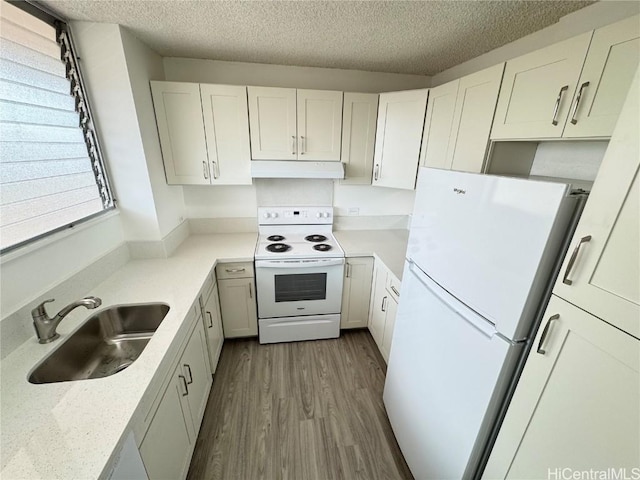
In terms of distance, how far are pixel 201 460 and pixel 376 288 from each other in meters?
1.65

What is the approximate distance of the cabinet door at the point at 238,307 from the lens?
213 cm

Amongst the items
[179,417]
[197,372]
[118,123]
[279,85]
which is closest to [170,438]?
[179,417]

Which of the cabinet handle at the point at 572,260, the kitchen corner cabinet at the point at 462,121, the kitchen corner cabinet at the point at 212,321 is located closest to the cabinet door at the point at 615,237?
the cabinet handle at the point at 572,260

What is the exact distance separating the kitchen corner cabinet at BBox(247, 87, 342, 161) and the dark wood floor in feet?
5.73

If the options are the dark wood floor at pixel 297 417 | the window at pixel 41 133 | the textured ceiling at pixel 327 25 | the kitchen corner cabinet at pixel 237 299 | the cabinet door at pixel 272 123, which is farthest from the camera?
the kitchen corner cabinet at pixel 237 299

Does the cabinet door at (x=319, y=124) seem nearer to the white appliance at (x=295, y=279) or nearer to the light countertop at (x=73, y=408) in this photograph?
the white appliance at (x=295, y=279)

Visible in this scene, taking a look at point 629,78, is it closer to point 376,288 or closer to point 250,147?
point 376,288

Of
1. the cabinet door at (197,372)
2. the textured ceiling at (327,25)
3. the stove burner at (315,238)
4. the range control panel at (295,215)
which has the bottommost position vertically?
the cabinet door at (197,372)

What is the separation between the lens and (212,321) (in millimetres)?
1928

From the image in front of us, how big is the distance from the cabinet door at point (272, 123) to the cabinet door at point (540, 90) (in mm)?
1413

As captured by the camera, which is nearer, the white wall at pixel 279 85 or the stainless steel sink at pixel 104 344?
the stainless steel sink at pixel 104 344

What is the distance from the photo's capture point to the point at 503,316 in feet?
2.79

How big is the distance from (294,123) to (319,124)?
209 millimetres

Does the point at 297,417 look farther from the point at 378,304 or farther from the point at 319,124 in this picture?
the point at 319,124
